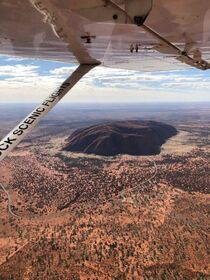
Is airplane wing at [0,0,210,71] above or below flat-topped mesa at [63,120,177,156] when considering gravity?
above

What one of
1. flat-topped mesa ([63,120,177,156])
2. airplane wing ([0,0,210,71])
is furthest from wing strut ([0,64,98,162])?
flat-topped mesa ([63,120,177,156])

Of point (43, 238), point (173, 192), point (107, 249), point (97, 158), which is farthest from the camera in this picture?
point (97, 158)

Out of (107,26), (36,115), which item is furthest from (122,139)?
(107,26)

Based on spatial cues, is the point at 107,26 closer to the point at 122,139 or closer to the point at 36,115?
the point at 36,115

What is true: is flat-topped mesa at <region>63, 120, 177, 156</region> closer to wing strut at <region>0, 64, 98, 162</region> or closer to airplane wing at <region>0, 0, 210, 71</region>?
wing strut at <region>0, 64, 98, 162</region>

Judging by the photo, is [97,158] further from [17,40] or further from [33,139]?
[17,40]

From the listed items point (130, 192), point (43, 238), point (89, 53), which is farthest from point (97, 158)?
point (89, 53)

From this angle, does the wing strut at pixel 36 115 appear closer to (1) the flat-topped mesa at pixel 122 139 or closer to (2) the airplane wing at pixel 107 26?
(2) the airplane wing at pixel 107 26
